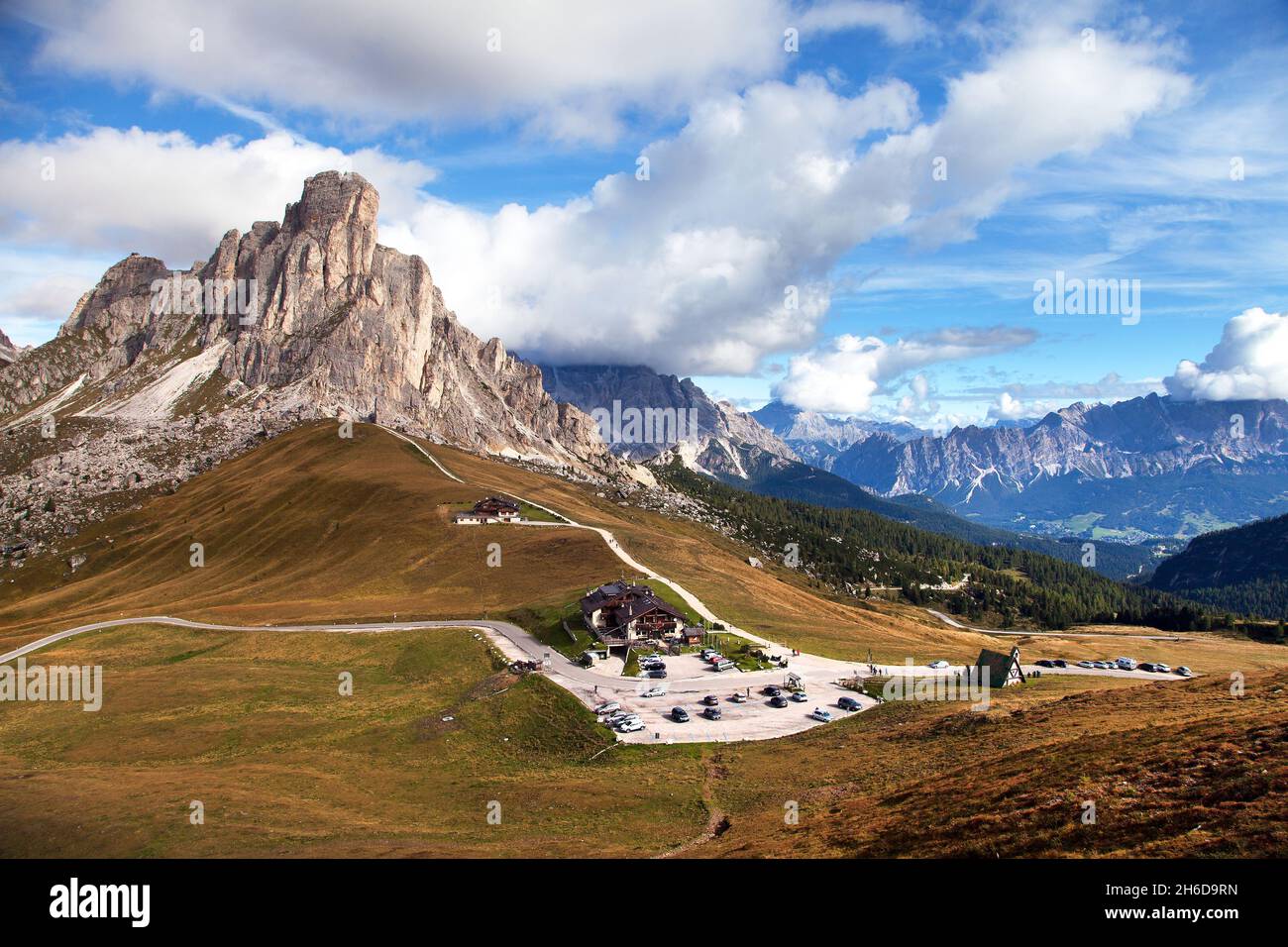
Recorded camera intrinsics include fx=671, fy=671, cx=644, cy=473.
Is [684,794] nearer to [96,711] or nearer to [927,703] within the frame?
[927,703]

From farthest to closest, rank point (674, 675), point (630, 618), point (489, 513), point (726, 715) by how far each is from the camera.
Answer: point (489, 513) < point (630, 618) < point (674, 675) < point (726, 715)

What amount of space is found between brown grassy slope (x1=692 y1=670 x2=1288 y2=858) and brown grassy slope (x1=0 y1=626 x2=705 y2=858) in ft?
26.0

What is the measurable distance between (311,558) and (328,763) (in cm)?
9159

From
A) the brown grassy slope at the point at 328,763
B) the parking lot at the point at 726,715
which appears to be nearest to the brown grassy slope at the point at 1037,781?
the parking lot at the point at 726,715

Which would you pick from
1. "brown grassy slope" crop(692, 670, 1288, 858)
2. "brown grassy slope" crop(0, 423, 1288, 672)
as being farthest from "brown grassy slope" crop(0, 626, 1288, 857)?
"brown grassy slope" crop(0, 423, 1288, 672)

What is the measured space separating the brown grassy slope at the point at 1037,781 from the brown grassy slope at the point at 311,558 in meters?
52.6

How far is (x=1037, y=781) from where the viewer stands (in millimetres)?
30828

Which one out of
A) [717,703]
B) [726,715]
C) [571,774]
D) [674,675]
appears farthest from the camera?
[674,675]

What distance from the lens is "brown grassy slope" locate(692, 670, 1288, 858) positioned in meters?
23.2

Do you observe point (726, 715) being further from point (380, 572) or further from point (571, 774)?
point (380, 572)

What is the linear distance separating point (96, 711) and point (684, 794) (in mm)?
61442

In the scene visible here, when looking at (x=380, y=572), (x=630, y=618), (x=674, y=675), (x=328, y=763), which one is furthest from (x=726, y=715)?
(x=380, y=572)

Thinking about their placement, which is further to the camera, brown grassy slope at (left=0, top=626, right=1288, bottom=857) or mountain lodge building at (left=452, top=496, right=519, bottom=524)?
mountain lodge building at (left=452, top=496, right=519, bottom=524)

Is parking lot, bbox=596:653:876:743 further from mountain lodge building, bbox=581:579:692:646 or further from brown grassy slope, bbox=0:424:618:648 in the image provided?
brown grassy slope, bbox=0:424:618:648
